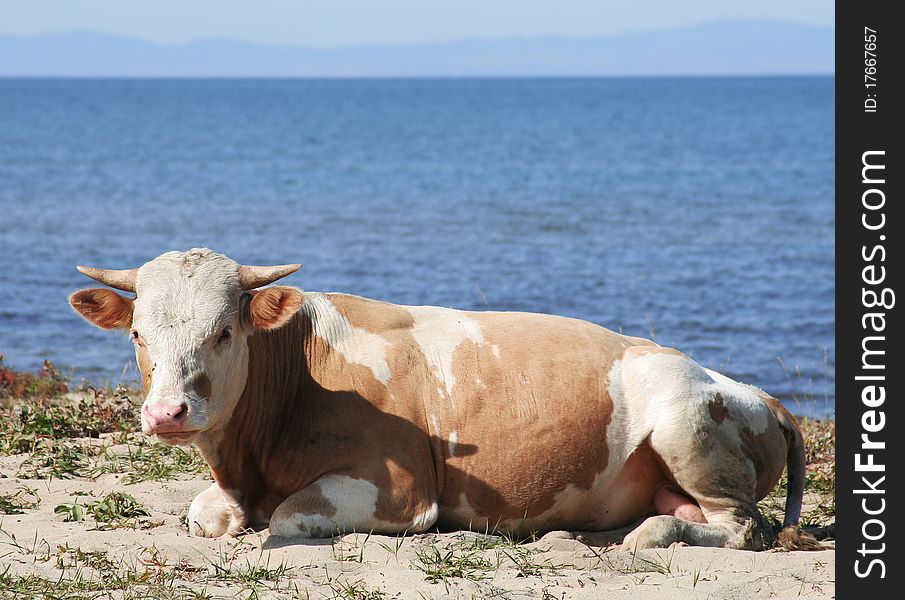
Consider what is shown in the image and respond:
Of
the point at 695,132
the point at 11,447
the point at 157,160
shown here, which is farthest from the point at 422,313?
the point at 695,132

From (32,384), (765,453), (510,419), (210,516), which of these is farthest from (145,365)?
(32,384)

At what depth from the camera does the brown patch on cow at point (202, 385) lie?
629cm

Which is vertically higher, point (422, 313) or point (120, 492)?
point (422, 313)

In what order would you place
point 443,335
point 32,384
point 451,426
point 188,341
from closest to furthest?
1. point 188,341
2. point 451,426
3. point 443,335
4. point 32,384

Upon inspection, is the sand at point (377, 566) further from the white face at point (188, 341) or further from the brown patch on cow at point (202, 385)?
the brown patch on cow at point (202, 385)

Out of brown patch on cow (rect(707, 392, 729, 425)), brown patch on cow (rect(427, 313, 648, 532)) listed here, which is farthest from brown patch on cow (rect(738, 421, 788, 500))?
brown patch on cow (rect(427, 313, 648, 532))

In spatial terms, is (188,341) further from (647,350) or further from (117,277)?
(647,350)

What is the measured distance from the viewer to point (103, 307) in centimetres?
669

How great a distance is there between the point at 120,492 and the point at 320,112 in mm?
116431

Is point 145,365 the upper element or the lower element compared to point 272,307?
lower

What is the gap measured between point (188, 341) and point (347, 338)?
1.26m

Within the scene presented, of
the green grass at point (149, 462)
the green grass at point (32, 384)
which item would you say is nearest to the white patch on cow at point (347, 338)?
the green grass at point (149, 462)

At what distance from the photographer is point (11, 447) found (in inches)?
333
